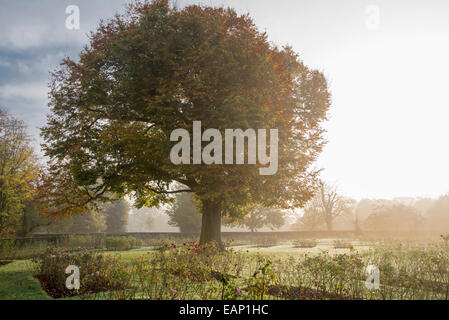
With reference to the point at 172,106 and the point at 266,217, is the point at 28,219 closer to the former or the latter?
the point at 172,106

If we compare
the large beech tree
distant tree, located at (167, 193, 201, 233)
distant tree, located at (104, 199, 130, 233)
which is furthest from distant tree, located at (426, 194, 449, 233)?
distant tree, located at (104, 199, 130, 233)

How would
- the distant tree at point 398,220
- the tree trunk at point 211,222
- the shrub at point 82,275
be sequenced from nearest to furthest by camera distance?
the shrub at point 82,275 → the tree trunk at point 211,222 → the distant tree at point 398,220

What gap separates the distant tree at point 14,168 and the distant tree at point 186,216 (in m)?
19.4

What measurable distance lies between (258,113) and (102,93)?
8570 millimetres

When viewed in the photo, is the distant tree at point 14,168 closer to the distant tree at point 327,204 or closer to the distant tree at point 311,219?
the distant tree at point 327,204

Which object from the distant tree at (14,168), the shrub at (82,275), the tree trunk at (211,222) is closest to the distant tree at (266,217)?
the tree trunk at (211,222)

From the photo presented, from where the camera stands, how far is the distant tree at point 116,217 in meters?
53.9

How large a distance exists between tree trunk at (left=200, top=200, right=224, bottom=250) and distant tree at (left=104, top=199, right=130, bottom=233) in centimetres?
4184

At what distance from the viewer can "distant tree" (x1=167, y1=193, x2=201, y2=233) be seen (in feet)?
132

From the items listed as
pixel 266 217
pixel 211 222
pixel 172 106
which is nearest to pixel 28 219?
pixel 211 222

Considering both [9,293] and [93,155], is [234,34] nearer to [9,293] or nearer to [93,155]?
[93,155]

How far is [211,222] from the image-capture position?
16.3 meters

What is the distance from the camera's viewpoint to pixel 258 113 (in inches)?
449

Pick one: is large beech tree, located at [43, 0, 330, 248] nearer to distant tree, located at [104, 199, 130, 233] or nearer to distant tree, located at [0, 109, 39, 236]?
distant tree, located at [0, 109, 39, 236]
